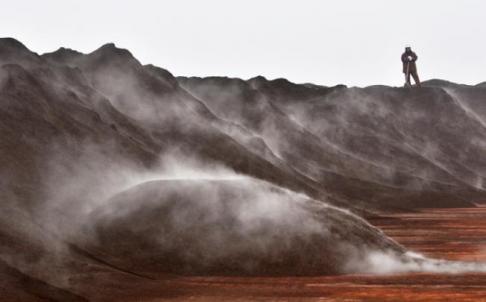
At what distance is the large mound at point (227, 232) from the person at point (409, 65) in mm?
39329

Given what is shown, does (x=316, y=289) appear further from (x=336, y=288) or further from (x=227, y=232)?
(x=227, y=232)

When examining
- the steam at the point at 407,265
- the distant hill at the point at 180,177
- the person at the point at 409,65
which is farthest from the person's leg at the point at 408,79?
the steam at the point at 407,265

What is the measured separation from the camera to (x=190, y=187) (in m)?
17.7

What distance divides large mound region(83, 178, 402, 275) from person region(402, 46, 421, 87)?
129 feet

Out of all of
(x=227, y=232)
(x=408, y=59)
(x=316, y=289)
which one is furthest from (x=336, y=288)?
(x=408, y=59)

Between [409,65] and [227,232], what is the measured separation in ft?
140

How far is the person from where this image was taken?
5494 cm

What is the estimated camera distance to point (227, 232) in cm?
1598

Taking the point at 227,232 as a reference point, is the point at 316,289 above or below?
below

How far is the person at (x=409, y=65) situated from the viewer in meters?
54.9

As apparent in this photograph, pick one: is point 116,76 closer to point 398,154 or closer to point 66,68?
point 66,68

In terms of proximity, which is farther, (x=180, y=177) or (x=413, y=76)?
(x=413, y=76)

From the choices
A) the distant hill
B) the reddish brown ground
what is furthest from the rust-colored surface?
the distant hill

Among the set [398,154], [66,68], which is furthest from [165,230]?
[398,154]
